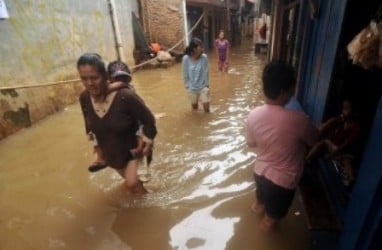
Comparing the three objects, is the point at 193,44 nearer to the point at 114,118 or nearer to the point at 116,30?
the point at 114,118

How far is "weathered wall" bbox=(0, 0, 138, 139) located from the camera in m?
5.45

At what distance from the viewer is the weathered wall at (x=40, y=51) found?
5449 millimetres

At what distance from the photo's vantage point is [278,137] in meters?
2.20

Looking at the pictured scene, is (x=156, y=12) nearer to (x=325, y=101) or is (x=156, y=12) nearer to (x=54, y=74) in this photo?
(x=54, y=74)

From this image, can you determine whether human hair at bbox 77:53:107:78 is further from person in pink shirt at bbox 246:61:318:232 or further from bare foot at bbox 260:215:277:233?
bare foot at bbox 260:215:277:233

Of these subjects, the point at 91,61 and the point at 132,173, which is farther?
the point at 132,173

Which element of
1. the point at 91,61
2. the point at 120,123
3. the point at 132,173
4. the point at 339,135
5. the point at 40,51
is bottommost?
the point at 132,173

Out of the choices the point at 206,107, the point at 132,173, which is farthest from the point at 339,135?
the point at 206,107

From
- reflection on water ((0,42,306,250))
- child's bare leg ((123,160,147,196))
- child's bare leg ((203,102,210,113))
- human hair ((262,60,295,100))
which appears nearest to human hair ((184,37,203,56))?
child's bare leg ((203,102,210,113))

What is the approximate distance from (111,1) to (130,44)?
2.46 metres

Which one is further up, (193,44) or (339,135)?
(193,44)

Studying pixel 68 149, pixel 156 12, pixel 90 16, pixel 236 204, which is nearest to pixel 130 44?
pixel 156 12

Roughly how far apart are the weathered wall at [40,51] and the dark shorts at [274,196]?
16.2 ft

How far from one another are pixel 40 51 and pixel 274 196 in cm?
607
